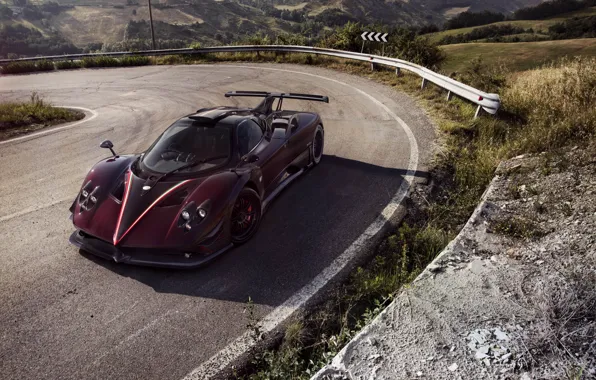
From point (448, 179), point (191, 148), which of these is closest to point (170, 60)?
point (191, 148)

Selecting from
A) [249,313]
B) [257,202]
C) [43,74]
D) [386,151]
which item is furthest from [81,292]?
[43,74]

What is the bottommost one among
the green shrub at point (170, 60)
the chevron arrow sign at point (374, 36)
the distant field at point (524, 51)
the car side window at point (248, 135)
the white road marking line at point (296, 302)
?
the white road marking line at point (296, 302)

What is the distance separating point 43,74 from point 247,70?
426 inches

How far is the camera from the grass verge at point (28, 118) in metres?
10.0

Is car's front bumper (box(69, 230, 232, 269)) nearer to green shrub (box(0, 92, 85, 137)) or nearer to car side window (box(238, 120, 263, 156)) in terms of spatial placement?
car side window (box(238, 120, 263, 156))

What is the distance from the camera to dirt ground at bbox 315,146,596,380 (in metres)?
2.96

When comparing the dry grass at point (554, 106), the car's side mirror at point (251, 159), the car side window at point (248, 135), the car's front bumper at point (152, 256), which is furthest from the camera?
the dry grass at point (554, 106)

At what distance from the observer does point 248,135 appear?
5.54m

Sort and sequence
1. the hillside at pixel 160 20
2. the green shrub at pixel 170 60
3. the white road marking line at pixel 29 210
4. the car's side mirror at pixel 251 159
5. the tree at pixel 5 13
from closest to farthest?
the car's side mirror at pixel 251 159 < the white road marking line at pixel 29 210 < the green shrub at pixel 170 60 < the tree at pixel 5 13 < the hillside at pixel 160 20

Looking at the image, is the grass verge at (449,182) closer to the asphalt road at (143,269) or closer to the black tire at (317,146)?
the asphalt road at (143,269)

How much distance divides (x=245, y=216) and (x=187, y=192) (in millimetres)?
777

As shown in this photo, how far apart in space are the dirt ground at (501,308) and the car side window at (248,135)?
281 centimetres

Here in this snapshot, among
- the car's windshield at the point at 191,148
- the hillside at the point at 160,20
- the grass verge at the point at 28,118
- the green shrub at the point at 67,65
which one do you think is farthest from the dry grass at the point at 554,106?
the hillside at the point at 160,20

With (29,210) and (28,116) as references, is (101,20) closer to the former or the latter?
(28,116)
